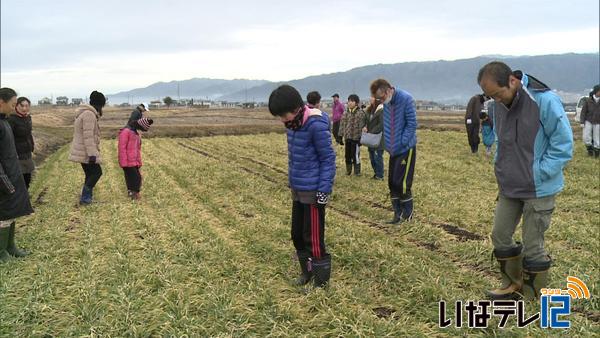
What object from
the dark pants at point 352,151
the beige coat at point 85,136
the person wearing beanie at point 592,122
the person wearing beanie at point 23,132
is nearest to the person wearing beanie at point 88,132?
the beige coat at point 85,136

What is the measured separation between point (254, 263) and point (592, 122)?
535 inches

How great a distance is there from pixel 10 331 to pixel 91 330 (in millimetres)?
801

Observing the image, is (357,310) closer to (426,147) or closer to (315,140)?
(315,140)

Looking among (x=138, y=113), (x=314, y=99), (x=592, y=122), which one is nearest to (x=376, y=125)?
(x=314, y=99)

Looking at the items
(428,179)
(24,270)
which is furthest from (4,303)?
(428,179)

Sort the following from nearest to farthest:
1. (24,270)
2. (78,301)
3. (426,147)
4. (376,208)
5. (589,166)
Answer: (78,301) < (24,270) < (376,208) < (589,166) < (426,147)

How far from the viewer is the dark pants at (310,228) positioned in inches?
185

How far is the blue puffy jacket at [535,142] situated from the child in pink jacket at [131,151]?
24.5ft

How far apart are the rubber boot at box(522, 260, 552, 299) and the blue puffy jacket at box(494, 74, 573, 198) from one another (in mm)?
731

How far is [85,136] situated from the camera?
8.83 m

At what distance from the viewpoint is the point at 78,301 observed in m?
4.43

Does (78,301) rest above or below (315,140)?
below

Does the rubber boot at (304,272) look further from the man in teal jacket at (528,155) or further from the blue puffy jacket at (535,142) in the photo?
the blue puffy jacket at (535,142)

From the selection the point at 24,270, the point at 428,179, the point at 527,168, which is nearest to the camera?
the point at 527,168
